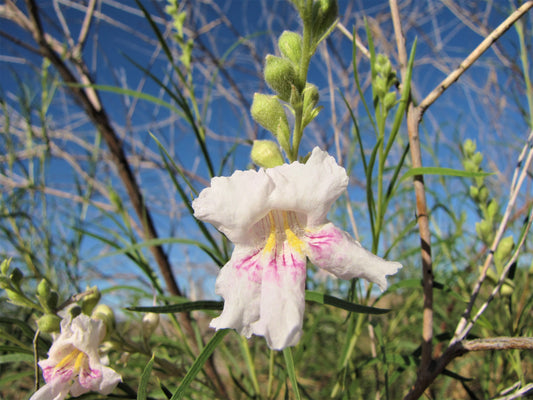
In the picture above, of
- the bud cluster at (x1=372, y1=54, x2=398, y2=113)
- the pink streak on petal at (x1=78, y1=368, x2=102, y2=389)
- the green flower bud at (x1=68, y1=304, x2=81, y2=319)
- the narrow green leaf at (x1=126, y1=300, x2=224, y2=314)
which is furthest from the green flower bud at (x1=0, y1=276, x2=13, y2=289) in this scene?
the bud cluster at (x1=372, y1=54, x2=398, y2=113)

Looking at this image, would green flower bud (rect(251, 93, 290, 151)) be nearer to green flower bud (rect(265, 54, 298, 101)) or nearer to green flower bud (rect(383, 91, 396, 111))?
green flower bud (rect(265, 54, 298, 101))

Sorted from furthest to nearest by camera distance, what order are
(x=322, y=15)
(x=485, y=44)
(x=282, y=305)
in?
1. (x=485, y=44)
2. (x=322, y=15)
3. (x=282, y=305)

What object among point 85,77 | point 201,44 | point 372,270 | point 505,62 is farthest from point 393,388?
point 201,44

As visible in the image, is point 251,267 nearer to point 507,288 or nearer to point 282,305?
point 282,305

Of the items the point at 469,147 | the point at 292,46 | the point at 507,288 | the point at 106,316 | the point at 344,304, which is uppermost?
the point at 292,46

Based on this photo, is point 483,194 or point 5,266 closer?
point 5,266

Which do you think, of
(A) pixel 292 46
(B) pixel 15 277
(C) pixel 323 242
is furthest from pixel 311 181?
(B) pixel 15 277
